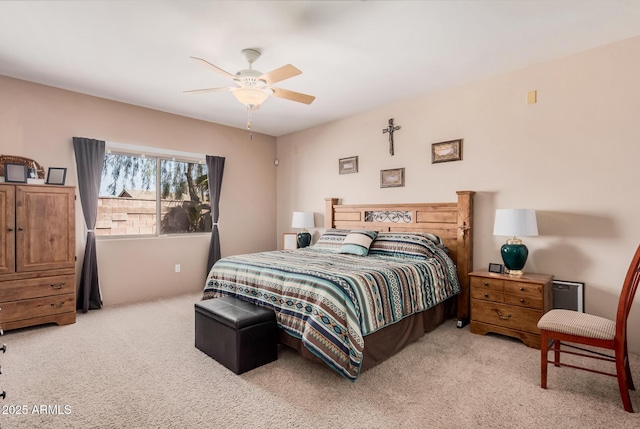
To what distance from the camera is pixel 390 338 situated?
9.21 feet

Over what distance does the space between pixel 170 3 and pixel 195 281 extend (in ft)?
12.8

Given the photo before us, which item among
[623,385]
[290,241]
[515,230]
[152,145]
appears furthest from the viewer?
[290,241]

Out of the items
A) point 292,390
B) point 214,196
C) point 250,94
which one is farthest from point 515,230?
point 214,196

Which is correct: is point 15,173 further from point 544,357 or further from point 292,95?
point 544,357

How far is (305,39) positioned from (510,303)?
297 cm

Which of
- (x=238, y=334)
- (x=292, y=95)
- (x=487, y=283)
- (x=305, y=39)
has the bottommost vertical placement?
(x=238, y=334)

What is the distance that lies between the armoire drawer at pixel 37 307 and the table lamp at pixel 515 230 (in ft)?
14.7

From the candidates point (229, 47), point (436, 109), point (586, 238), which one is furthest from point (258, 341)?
point (436, 109)

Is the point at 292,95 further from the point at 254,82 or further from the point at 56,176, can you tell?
the point at 56,176

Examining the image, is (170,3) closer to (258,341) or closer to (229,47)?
(229,47)

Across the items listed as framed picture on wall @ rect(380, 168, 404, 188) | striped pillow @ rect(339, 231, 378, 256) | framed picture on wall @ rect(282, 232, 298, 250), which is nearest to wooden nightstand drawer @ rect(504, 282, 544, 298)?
striped pillow @ rect(339, 231, 378, 256)

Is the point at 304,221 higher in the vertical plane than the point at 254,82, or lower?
lower

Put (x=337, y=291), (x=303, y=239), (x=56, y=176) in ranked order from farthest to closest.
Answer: (x=303, y=239) < (x=56, y=176) < (x=337, y=291)

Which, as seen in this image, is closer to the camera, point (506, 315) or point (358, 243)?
point (506, 315)
